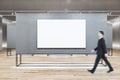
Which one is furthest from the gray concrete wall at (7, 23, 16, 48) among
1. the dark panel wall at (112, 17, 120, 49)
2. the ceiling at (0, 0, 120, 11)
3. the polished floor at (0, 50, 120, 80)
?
the dark panel wall at (112, 17, 120, 49)

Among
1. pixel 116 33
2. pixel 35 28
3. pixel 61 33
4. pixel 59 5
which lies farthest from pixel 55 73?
pixel 116 33

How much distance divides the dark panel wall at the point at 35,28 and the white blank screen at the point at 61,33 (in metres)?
0.19

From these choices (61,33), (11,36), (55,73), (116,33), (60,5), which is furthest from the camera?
(116,33)

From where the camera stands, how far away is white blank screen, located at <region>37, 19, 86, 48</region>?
35.9 ft

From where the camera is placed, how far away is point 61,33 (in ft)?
36.3

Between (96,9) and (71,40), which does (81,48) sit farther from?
(96,9)

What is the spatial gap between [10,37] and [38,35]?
5792 mm

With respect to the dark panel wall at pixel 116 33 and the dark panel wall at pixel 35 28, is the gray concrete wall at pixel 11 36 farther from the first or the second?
the dark panel wall at pixel 116 33

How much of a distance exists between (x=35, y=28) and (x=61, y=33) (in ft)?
4.08

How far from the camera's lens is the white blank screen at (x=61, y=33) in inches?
431

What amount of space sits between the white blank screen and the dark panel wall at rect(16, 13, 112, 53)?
187 millimetres

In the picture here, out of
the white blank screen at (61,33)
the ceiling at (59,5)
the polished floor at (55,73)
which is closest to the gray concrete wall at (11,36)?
the ceiling at (59,5)

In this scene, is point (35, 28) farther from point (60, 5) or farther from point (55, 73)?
point (60, 5)

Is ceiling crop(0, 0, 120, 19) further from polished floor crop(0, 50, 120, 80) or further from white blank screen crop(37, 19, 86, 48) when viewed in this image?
polished floor crop(0, 50, 120, 80)
